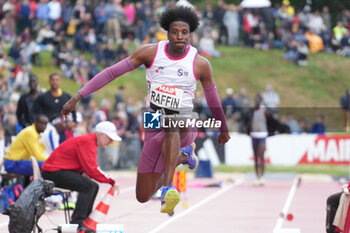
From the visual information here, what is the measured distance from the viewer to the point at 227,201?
15.5 metres

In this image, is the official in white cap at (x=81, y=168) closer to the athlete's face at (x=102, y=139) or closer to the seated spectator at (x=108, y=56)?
the athlete's face at (x=102, y=139)

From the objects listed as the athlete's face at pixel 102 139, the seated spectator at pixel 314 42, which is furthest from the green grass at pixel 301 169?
the seated spectator at pixel 314 42

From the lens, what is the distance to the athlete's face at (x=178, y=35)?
8.10m

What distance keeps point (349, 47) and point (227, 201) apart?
22.0 meters

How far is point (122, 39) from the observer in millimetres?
32375

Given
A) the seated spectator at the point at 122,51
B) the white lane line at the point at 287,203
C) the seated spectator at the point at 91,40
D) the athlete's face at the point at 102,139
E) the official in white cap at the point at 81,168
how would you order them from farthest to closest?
the seated spectator at the point at 91,40, the seated spectator at the point at 122,51, the white lane line at the point at 287,203, the athlete's face at the point at 102,139, the official in white cap at the point at 81,168

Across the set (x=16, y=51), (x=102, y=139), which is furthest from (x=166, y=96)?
(x=16, y=51)

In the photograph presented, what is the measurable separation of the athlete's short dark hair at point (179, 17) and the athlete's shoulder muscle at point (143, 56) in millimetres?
268

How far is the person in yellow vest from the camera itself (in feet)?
40.1

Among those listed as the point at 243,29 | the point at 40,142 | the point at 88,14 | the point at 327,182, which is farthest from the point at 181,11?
the point at 243,29

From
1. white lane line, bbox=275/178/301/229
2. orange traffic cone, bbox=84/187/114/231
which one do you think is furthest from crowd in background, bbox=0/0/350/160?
orange traffic cone, bbox=84/187/114/231

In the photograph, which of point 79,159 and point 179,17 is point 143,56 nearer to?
point 179,17

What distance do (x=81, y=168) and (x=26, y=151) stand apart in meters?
1.63

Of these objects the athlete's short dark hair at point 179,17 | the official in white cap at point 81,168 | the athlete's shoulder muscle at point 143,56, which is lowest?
the official in white cap at point 81,168
